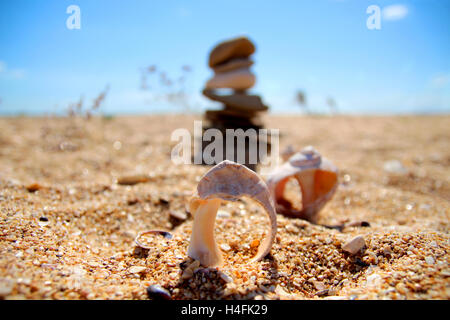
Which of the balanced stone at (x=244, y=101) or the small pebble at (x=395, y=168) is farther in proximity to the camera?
the small pebble at (x=395, y=168)

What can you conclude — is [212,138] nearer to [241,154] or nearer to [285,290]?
[241,154]

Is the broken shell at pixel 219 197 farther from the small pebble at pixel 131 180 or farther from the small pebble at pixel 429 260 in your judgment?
the small pebble at pixel 131 180

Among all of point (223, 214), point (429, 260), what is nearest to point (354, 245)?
point (429, 260)

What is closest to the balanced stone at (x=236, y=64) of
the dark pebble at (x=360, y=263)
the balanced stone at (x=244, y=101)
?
the balanced stone at (x=244, y=101)

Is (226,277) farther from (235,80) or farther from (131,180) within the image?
(235,80)

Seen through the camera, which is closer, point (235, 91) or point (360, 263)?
point (360, 263)
